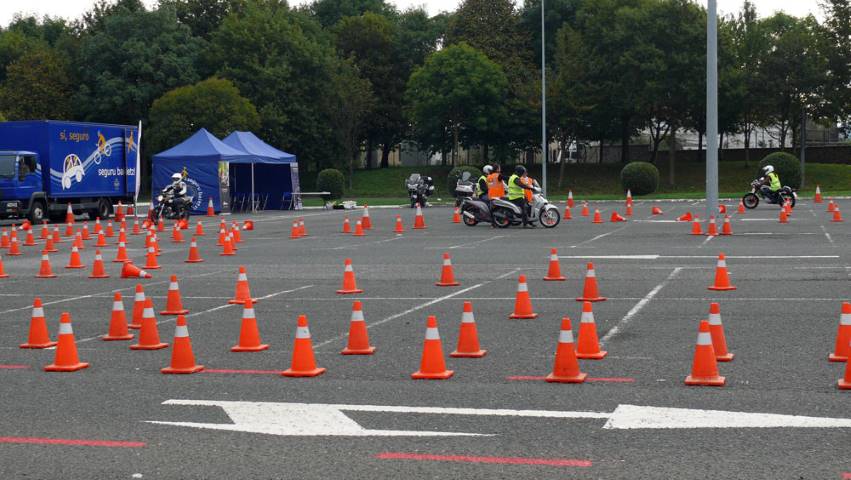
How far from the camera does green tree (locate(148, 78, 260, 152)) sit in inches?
2675

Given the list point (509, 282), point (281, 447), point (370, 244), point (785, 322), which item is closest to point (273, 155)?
point (370, 244)

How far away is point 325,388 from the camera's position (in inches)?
359

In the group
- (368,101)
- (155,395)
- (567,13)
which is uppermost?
(567,13)

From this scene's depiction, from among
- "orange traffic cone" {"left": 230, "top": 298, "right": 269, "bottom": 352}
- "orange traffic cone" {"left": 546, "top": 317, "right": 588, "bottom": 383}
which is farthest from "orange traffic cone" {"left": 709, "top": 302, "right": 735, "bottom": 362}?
"orange traffic cone" {"left": 230, "top": 298, "right": 269, "bottom": 352}

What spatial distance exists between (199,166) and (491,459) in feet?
130

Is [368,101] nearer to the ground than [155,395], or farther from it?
farther from it

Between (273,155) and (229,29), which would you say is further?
(229,29)

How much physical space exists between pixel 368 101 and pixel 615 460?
259 ft

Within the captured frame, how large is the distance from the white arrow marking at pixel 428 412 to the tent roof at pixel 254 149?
38.6 metres

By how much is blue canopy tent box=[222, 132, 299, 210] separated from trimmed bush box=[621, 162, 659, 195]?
16399mm

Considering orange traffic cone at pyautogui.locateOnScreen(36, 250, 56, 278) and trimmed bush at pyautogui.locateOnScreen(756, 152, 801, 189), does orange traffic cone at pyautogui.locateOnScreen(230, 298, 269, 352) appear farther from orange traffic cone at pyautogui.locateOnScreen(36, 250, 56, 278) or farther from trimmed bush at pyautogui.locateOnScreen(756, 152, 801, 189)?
trimmed bush at pyautogui.locateOnScreen(756, 152, 801, 189)

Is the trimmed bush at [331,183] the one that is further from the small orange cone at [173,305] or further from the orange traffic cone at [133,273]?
the small orange cone at [173,305]

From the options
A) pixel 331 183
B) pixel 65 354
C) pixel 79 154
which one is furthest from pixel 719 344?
pixel 331 183

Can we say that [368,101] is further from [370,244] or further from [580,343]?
[580,343]
